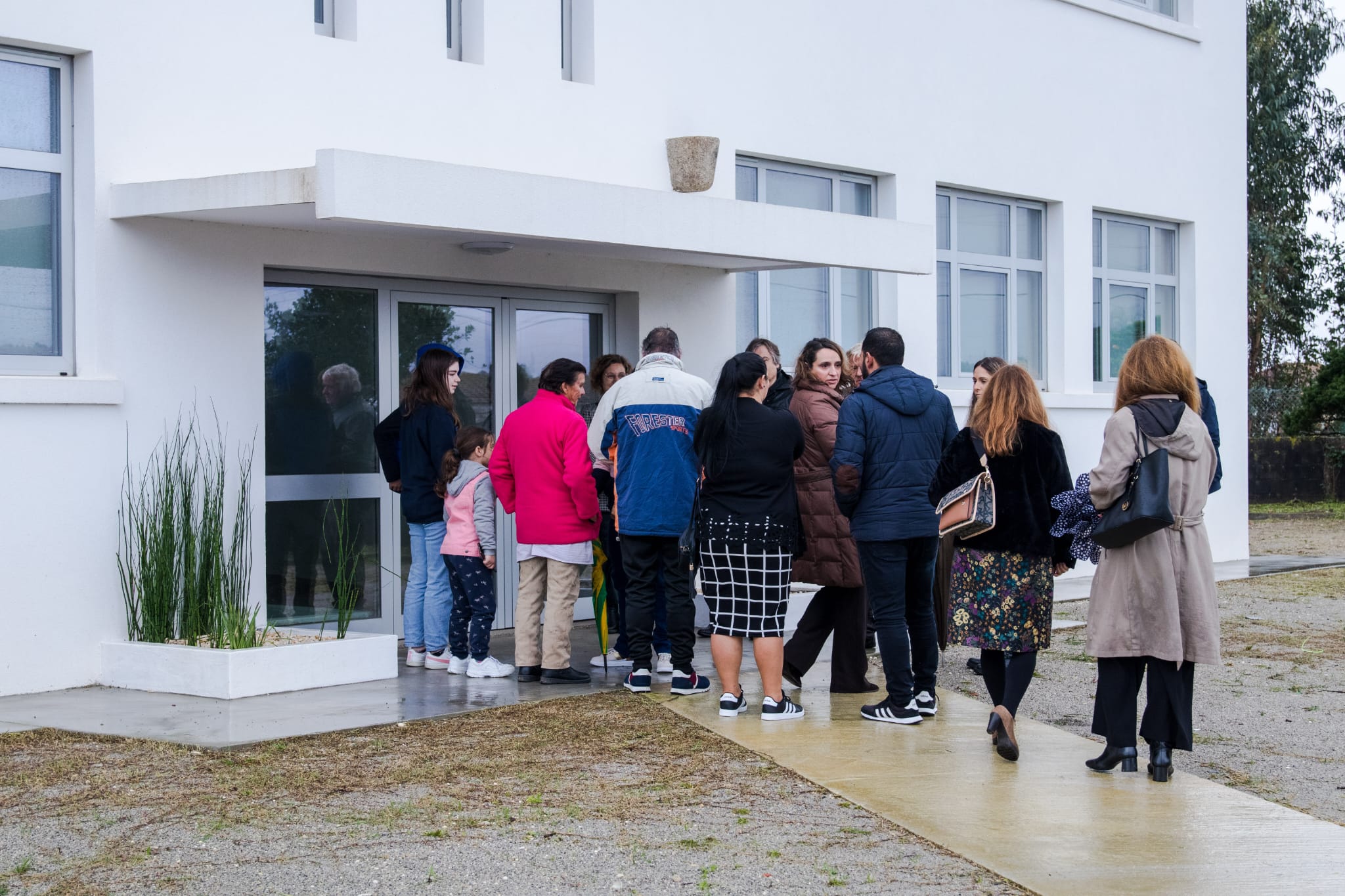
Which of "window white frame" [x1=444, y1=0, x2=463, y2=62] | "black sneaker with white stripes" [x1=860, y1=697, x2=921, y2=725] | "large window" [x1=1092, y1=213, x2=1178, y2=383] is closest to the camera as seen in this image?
"black sneaker with white stripes" [x1=860, y1=697, x2=921, y2=725]

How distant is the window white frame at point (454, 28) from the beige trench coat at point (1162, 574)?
5.44 m

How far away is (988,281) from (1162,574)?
25.2ft

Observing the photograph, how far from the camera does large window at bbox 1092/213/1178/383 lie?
46.7 ft

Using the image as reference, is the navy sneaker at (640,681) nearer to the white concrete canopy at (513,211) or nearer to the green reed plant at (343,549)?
the green reed plant at (343,549)

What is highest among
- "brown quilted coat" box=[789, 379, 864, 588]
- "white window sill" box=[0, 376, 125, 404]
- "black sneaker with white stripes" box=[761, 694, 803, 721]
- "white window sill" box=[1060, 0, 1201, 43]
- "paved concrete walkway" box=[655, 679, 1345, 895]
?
"white window sill" box=[1060, 0, 1201, 43]

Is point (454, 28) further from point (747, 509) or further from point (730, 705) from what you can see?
point (730, 705)

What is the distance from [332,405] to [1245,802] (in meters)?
5.68

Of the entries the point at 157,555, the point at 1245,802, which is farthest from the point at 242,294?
the point at 1245,802

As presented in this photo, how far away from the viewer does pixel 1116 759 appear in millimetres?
6055

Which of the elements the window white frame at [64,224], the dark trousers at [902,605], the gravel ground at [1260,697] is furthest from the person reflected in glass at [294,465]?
the gravel ground at [1260,697]

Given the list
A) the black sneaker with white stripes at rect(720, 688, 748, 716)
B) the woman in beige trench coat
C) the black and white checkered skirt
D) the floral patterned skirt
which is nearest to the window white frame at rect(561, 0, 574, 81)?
the black and white checkered skirt

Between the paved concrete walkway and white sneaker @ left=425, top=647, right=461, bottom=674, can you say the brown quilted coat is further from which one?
white sneaker @ left=425, top=647, right=461, bottom=674

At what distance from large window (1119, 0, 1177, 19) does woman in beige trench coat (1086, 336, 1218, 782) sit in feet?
32.7

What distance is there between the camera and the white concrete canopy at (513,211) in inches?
290
